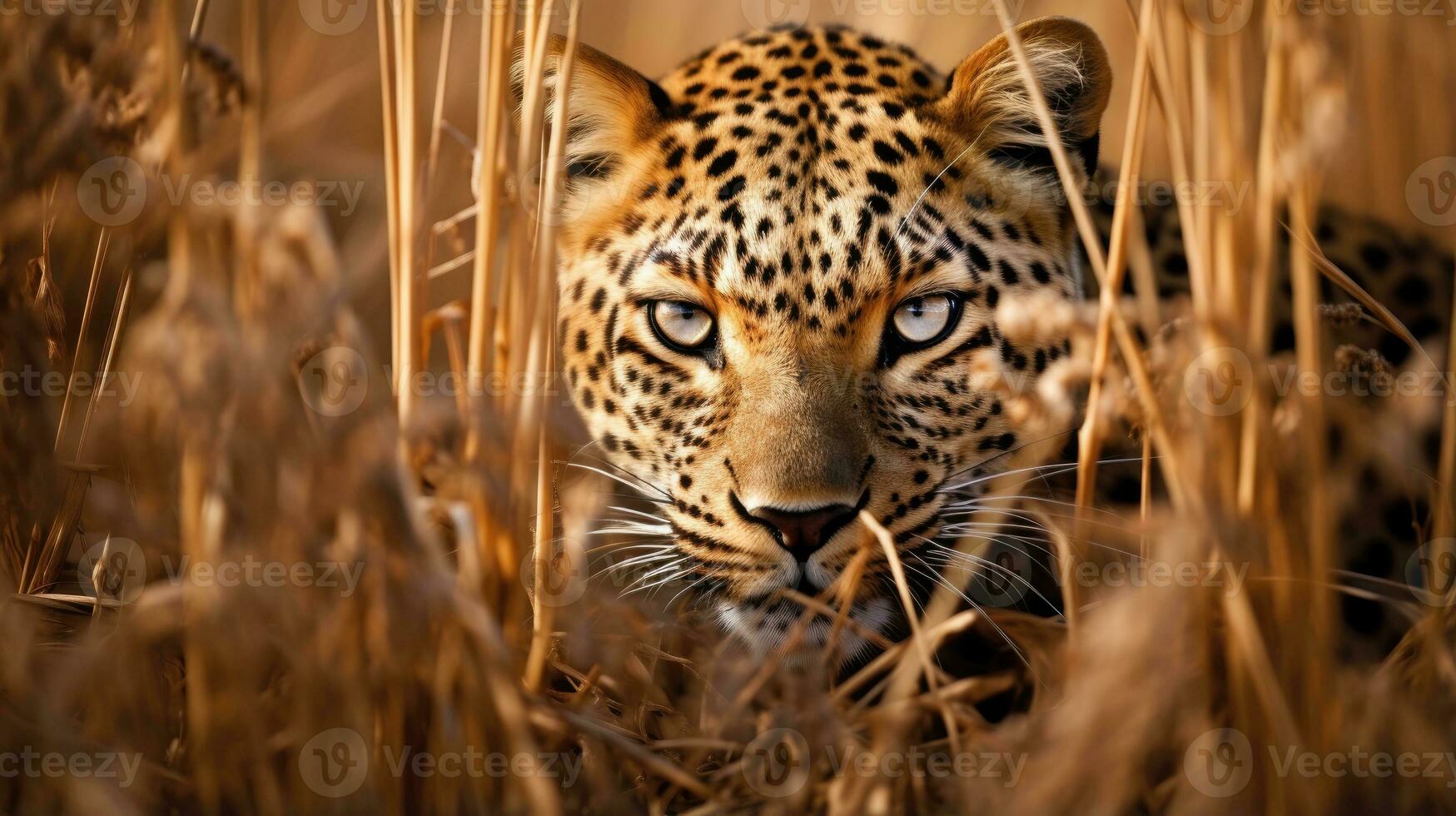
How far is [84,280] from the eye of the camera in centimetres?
375

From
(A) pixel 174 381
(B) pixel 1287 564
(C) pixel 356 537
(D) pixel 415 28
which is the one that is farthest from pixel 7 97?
(B) pixel 1287 564

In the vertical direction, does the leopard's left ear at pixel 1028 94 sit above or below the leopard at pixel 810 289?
above

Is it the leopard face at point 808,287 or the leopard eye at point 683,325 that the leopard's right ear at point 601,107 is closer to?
the leopard face at point 808,287

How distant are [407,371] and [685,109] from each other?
54.6 inches

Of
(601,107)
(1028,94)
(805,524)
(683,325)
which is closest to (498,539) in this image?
(805,524)

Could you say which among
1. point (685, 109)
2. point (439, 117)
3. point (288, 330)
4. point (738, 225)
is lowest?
point (288, 330)

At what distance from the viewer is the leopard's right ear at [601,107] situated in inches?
111

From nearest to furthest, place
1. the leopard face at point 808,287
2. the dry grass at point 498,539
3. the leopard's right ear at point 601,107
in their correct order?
the dry grass at point 498,539 < the leopard face at point 808,287 < the leopard's right ear at point 601,107

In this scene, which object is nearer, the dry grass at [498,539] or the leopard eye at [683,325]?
the dry grass at [498,539]

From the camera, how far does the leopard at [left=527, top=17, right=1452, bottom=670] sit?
2430 millimetres

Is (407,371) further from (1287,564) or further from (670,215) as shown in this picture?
(1287,564)

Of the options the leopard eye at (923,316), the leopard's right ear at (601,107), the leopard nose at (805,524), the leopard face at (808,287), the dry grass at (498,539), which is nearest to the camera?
the dry grass at (498,539)

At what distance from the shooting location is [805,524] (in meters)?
2.29

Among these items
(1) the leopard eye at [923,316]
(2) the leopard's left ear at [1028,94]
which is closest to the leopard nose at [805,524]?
(1) the leopard eye at [923,316]
